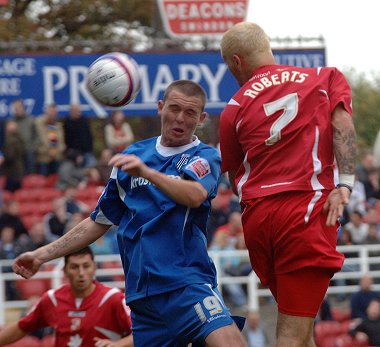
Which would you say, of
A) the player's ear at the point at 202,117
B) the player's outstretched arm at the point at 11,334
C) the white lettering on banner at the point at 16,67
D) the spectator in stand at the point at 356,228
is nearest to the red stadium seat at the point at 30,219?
the white lettering on banner at the point at 16,67

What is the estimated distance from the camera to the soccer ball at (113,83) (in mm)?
7328

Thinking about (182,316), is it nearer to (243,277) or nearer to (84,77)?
(243,277)

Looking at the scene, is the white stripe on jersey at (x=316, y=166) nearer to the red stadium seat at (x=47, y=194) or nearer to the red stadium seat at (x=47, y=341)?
the red stadium seat at (x=47, y=341)

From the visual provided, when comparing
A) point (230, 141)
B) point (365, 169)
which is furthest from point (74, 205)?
point (230, 141)

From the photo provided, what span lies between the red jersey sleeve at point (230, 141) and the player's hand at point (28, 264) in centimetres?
125

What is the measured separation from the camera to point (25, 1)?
3244 centimetres

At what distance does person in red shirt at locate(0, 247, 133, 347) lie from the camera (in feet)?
27.2

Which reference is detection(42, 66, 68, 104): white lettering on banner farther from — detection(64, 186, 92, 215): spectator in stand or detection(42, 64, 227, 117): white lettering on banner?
detection(64, 186, 92, 215): spectator in stand

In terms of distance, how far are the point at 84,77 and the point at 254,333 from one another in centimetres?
638

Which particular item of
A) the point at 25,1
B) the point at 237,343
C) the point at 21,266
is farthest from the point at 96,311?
the point at 25,1

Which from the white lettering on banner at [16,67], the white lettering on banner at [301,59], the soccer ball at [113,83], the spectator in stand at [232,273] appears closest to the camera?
the soccer ball at [113,83]

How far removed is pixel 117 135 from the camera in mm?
17344

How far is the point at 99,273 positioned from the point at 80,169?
123 inches

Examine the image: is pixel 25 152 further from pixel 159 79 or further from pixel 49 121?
pixel 159 79
